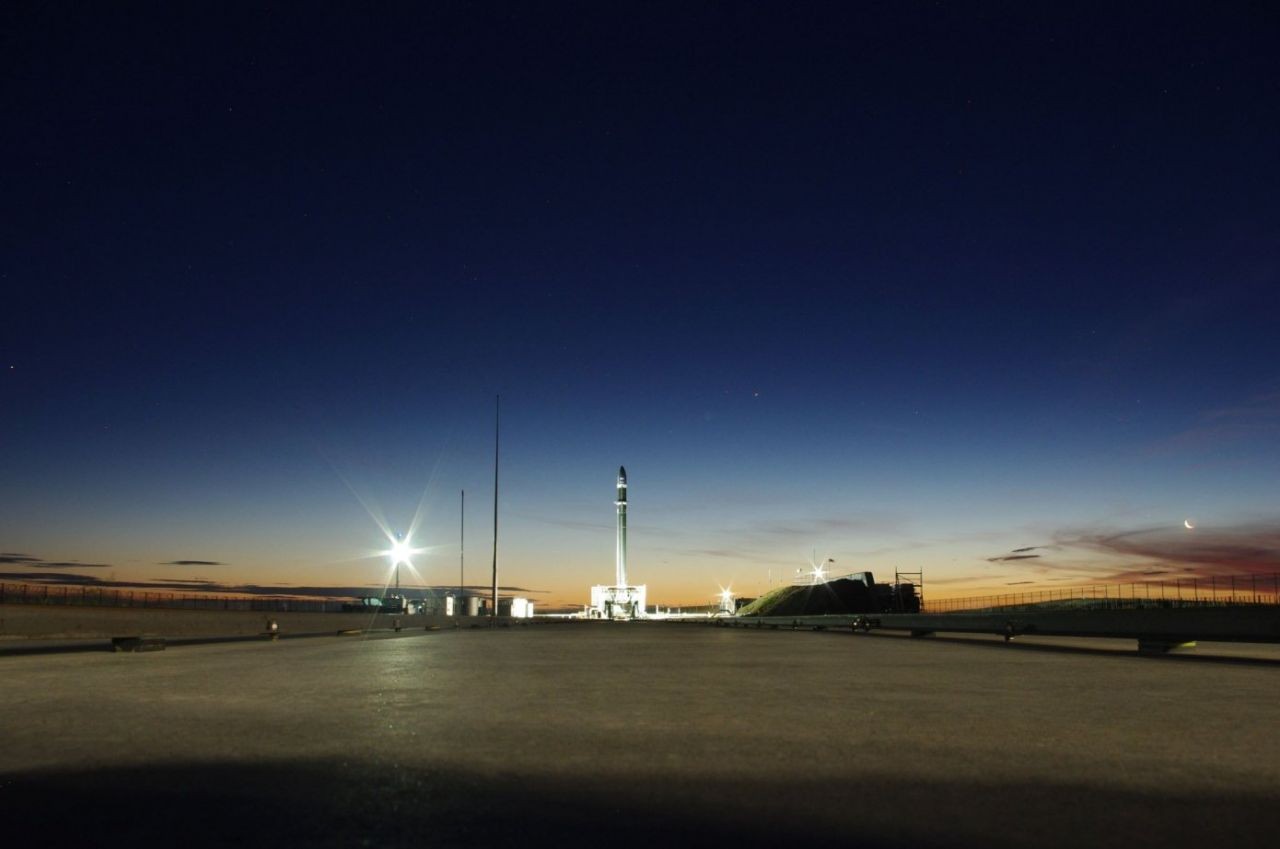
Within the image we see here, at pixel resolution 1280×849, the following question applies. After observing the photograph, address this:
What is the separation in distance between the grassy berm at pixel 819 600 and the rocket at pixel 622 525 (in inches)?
1866

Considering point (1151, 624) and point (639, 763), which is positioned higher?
point (1151, 624)

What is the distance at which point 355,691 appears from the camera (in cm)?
941

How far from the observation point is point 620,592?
625ft

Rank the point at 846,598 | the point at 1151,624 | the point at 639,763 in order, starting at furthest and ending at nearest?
the point at 846,598
the point at 1151,624
the point at 639,763

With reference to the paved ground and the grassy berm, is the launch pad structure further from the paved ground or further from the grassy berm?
the paved ground

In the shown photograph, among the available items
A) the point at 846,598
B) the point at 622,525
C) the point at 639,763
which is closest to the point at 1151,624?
the point at 639,763

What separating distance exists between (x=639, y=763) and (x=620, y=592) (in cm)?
18873

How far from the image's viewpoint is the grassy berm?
11338 centimetres

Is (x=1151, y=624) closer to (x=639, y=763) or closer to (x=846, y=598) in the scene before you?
(x=639, y=763)

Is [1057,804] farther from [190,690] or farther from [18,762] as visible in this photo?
[190,690]

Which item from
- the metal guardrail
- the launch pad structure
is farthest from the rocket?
the metal guardrail

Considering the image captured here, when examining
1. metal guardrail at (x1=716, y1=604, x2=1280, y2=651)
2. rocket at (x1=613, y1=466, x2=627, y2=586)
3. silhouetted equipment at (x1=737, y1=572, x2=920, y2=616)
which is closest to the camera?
metal guardrail at (x1=716, y1=604, x2=1280, y2=651)

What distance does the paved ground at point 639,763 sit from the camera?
3.78 metres

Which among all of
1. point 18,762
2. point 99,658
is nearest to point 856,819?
point 18,762
